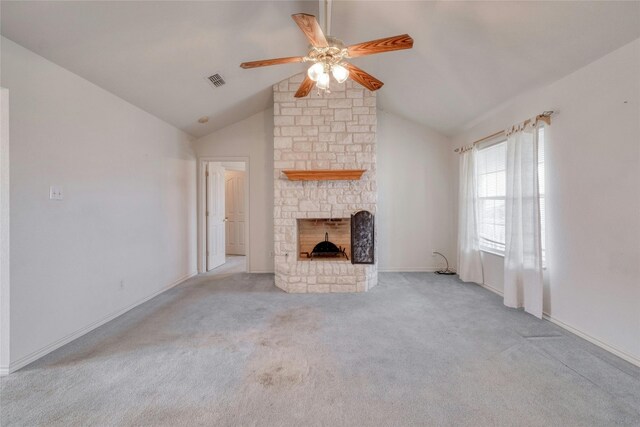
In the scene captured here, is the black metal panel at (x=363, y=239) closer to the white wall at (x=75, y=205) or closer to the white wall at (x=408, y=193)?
the white wall at (x=408, y=193)

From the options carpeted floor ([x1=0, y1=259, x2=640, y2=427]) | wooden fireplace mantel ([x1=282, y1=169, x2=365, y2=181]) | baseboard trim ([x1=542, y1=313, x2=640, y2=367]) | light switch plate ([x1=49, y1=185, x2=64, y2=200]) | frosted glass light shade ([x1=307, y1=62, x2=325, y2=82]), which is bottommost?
carpeted floor ([x1=0, y1=259, x2=640, y2=427])

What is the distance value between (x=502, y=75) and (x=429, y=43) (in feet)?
2.86

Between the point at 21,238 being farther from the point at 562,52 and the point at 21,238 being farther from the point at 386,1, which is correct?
the point at 562,52

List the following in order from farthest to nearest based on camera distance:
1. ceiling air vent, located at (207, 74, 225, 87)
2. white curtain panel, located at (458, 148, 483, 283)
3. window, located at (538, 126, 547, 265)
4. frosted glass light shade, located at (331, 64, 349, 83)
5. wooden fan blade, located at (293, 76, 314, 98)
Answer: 1. white curtain panel, located at (458, 148, 483, 283)
2. ceiling air vent, located at (207, 74, 225, 87)
3. window, located at (538, 126, 547, 265)
4. wooden fan blade, located at (293, 76, 314, 98)
5. frosted glass light shade, located at (331, 64, 349, 83)

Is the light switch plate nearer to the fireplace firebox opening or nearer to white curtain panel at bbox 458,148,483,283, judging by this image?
the fireplace firebox opening

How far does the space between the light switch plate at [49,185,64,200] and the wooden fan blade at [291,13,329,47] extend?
2.39 metres

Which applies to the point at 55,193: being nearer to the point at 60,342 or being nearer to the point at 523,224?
the point at 60,342

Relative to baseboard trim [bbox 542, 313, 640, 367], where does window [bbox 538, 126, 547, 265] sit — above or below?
above

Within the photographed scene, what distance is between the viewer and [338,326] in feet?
9.11

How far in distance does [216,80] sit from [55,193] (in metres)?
2.05

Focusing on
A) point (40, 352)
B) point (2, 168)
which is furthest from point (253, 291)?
point (2, 168)

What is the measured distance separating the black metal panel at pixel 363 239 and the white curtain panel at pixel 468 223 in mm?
1535

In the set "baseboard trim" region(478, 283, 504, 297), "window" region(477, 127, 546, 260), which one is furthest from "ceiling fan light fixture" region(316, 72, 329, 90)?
"baseboard trim" region(478, 283, 504, 297)

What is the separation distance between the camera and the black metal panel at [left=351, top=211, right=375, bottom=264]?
3.97 meters
